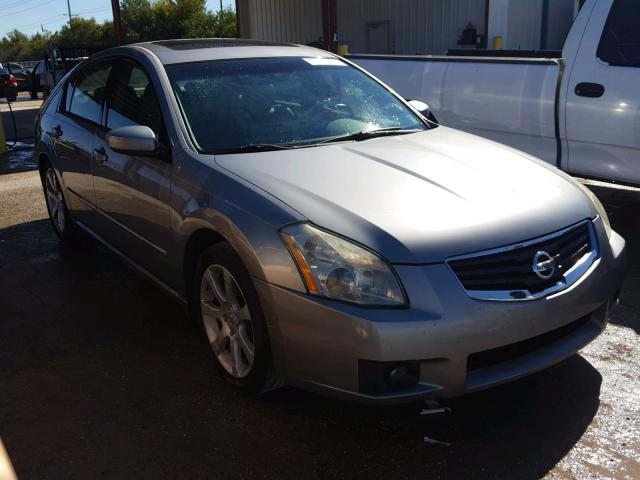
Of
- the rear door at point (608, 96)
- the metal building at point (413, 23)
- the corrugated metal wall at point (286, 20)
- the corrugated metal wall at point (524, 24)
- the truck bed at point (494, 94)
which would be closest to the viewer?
the rear door at point (608, 96)

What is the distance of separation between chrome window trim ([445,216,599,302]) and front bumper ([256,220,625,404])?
0.07 feet

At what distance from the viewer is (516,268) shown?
2709 millimetres

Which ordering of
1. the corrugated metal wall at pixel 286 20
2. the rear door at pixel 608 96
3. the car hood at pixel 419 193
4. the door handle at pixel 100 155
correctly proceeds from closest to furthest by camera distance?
1. the car hood at pixel 419 193
2. the door handle at pixel 100 155
3. the rear door at pixel 608 96
4. the corrugated metal wall at pixel 286 20

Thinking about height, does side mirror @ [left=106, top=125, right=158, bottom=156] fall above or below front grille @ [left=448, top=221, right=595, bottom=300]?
above

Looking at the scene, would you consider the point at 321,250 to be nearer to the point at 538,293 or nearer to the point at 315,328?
the point at 315,328

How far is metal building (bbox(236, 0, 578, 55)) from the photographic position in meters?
16.6

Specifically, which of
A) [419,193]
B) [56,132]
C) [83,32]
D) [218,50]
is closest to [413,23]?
→ [56,132]

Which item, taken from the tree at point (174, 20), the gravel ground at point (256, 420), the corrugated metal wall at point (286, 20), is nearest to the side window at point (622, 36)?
the gravel ground at point (256, 420)

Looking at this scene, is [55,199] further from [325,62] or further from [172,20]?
[172,20]

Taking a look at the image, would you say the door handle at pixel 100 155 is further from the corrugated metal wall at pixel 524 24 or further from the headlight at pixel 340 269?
the corrugated metal wall at pixel 524 24

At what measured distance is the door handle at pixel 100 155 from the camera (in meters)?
4.25

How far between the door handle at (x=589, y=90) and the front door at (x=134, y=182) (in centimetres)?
324

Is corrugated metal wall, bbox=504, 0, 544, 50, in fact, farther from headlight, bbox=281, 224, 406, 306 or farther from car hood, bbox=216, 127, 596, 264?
headlight, bbox=281, 224, 406, 306

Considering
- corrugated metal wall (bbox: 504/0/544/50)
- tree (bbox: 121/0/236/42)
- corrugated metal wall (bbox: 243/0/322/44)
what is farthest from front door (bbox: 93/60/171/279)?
tree (bbox: 121/0/236/42)
